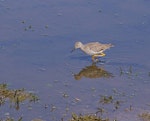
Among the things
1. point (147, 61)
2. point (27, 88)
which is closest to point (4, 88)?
point (27, 88)

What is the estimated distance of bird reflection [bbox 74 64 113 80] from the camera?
11.2 metres

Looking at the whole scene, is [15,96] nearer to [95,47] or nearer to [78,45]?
[78,45]

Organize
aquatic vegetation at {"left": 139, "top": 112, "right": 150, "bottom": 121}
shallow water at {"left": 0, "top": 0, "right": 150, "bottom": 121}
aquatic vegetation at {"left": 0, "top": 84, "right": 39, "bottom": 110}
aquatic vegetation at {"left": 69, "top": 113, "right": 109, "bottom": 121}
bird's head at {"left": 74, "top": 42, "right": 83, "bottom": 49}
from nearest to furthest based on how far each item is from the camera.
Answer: aquatic vegetation at {"left": 69, "top": 113, "right": 109, "bottom": 121} → aquatic vegetation at {"left": 139, "top": 112, "right": 150, "bottom": 121} → aquatic vegetation at {"left": 0, "top": 84, "right": 39, "bottom": 110} → shallow water at {"left": 0, "top": 0, "right": 150, "bottom": 121} → bird's head at {"left": 74, "top": 42, "right": 83, "bottom": 49}

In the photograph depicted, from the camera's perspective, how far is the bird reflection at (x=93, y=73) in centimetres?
1118

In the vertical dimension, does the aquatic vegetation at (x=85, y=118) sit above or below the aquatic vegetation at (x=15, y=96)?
below

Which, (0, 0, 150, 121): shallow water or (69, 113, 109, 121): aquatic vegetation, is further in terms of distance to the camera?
(0, 0, 150, 121): shallow water

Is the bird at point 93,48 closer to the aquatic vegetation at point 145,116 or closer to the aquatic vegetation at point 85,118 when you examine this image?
the aquatic vegetation at point 145,116

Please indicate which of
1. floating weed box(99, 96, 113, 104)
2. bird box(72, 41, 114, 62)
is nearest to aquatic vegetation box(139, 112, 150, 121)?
floating weed box(99, 96, 113, 104)

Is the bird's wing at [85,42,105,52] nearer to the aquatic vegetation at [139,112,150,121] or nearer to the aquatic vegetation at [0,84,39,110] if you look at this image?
the aquatic vegetation at [0,84,39,110]

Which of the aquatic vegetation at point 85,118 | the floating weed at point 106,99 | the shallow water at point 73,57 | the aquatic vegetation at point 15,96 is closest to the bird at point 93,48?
the shallow water at point 73,57

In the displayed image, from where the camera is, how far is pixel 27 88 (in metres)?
10.3

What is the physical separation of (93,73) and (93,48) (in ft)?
2.54

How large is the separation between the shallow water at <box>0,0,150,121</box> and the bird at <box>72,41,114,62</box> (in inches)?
7.1

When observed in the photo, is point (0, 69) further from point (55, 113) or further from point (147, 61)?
point (147, 61)
